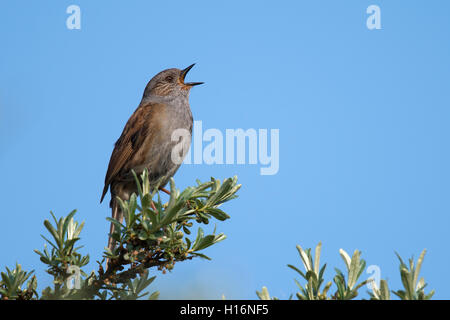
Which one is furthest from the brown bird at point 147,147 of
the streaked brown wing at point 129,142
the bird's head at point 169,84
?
the bird's head at point 169,84

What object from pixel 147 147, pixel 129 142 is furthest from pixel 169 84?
pixel 147 147

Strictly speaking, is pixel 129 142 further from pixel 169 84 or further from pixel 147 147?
pixel 169 84

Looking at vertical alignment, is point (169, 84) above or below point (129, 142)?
above

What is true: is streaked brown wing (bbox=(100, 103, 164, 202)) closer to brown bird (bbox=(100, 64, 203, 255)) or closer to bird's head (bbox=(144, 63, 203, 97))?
brown bird (bbox=(100, 64, 203, 255))

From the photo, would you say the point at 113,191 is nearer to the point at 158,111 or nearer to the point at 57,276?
the point at 158,111

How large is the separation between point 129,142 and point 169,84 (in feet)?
4.44

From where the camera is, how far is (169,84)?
7.02 meters

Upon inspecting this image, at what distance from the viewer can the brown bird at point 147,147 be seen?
19.0 ft

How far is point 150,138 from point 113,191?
726mm

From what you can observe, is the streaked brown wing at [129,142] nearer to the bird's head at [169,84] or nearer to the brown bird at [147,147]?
the brown bird at [147,147]

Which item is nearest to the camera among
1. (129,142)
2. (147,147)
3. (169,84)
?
(147,147)

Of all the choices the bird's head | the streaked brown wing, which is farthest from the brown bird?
the bird's head

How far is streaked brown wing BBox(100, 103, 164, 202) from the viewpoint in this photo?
19.1 ft

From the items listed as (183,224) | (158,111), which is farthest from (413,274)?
(158,111)
